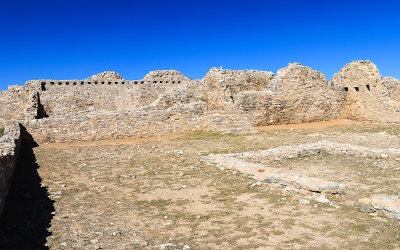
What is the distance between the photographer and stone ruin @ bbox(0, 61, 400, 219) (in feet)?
57.5

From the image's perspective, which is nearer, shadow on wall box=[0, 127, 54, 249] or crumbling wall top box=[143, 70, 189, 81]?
shadow on wall box=[0, 127, 54, 249]

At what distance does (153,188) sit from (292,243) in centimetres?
445

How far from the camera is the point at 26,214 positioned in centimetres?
583

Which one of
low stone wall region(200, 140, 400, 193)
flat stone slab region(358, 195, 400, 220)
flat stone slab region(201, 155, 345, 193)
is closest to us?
flat stone slab region(358, 195, 400, 220)

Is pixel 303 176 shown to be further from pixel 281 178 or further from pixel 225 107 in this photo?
pixel 225 107

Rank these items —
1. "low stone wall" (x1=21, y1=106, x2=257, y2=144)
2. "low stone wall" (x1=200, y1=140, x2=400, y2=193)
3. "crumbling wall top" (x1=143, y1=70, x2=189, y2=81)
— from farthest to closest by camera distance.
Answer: "crumbling wall top" (x1=143, y1=70, x2=189, y2=81)
"low stone wall" (x1=21, y1=106, x2=257, y2=144)
"low stone wall" (x1=200, y1=140, x2=400, y2=193)

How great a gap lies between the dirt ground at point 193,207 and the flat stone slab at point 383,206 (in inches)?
6.3

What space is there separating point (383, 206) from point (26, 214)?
6.80 meters

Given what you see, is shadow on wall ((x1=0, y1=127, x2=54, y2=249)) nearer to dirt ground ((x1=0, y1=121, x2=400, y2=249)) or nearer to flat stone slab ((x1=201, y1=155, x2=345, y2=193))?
dirt ground ((x1=0, y1=121, x2=400, y2=249))

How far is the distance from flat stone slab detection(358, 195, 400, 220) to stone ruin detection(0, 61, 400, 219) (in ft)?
42.5

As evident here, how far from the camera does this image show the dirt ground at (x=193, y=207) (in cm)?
475

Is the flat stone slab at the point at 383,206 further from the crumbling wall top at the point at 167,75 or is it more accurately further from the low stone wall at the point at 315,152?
the crumbling wall top at the point at 167,75

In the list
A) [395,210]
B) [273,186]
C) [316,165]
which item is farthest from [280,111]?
[395,210]

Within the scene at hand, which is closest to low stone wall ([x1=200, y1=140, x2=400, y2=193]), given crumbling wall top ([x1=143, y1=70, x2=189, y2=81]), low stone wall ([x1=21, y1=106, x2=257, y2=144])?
low stone wall ([x1=21, y1=106, x2=257, y2=144])
